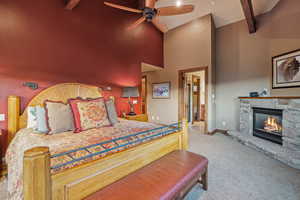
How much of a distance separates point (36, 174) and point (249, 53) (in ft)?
16.3

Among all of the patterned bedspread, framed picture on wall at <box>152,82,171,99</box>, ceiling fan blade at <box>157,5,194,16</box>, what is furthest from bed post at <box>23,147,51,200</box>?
framed picture on wall at <box>152,82,171,99</box>

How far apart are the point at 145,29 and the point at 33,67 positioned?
3.36m

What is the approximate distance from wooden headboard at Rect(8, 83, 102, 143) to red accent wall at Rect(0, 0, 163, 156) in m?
0.11

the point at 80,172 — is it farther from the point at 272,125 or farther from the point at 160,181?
the point at 272,125

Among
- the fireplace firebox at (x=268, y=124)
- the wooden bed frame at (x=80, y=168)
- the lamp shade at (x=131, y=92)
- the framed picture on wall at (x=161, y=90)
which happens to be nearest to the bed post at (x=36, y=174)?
the wooden bed frame at (x=80, y=168)

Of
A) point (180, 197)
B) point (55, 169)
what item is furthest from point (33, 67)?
point (180, 197)

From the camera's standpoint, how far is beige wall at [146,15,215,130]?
4055 mm

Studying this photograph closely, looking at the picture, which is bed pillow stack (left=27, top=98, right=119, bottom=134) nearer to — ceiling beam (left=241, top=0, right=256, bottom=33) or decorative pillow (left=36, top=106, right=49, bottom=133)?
decorative pillow (left=36, top=106, right=49, bottom=133)

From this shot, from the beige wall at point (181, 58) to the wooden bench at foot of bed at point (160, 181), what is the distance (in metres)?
3.03

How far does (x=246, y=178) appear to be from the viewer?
192 centimetres

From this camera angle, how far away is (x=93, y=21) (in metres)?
3.12

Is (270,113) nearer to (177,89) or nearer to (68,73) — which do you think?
(177,89)

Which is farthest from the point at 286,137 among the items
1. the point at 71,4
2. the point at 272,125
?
the point at 71,4

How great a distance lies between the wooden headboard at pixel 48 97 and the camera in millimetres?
2031
